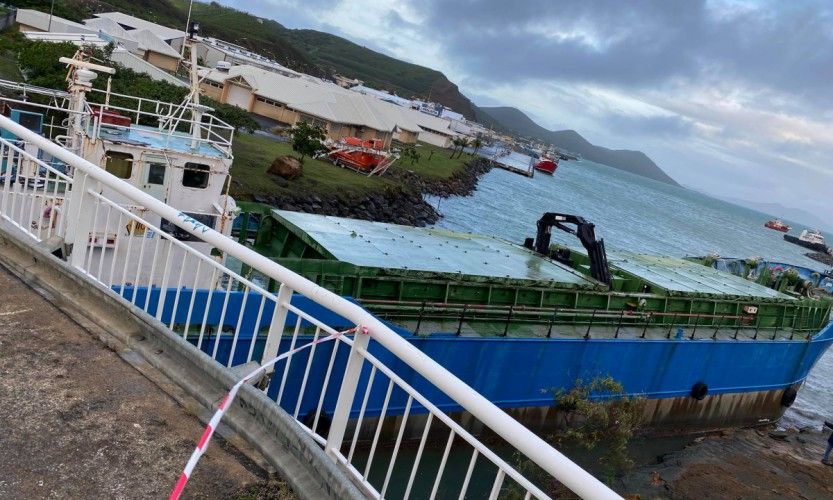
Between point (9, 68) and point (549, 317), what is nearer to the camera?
point (549, 317)

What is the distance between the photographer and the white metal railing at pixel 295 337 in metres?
3.64

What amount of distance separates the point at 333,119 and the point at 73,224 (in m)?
61.4

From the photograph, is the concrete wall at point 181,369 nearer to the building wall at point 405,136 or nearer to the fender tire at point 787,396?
the fender tire at point 787,396

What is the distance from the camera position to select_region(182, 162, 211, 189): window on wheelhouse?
529 inches

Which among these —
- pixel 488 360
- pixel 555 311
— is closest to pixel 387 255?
pixel 488 360

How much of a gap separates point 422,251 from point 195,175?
6.26 metres

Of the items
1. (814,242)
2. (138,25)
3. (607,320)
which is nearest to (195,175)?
(607,320)

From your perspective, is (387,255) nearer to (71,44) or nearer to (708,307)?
(708,307)

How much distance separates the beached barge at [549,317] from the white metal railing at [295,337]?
126 centimetres

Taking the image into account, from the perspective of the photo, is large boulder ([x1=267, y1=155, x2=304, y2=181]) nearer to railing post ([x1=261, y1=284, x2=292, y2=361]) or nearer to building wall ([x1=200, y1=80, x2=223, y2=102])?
building wall ([x1=200, y1=80, x2=223, y2=102])

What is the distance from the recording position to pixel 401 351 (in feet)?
12.3

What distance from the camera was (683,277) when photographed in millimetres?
23609

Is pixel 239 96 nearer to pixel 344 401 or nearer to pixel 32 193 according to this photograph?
pixel 32 193

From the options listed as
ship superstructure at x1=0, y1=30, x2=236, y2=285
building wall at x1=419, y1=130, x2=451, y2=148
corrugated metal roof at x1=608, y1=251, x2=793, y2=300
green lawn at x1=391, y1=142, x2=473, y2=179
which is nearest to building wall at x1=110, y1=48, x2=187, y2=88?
green lawn at x1=391, y1=142, x2=473, y2=179
